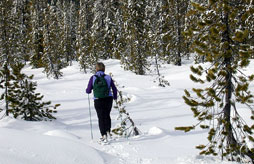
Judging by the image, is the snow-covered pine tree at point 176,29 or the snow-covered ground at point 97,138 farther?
the snow-covered pine tree at point 176,29

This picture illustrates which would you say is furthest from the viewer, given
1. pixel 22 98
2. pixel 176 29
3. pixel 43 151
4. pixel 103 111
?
pixel 176 29

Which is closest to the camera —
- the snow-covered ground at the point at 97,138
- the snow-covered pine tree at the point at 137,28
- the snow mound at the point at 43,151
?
the snow mound at the point at 43,151

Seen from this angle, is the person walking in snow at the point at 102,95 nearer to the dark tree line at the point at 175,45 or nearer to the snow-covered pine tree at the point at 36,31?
the dark tree line at the point at 175,45

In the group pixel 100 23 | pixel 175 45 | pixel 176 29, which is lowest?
pixel 175 45

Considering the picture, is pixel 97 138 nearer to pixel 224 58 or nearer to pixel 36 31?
pixel 224 58

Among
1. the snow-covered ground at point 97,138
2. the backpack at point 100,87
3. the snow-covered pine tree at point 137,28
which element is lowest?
the snow-covered ground at point 97,138

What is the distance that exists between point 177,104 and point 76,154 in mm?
7408

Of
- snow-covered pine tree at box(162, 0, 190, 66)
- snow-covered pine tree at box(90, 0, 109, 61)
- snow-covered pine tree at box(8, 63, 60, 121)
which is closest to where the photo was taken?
snow-covered pine tree at box(8, 63, 60, 121)

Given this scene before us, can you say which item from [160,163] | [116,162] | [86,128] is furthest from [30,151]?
[86,128]

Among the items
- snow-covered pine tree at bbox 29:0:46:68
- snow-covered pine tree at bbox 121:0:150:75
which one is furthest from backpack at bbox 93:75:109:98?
snow-covered pine tree at bbox 29:0:46:68

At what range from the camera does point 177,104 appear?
10430mm

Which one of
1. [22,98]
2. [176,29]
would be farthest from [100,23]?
[22,98]

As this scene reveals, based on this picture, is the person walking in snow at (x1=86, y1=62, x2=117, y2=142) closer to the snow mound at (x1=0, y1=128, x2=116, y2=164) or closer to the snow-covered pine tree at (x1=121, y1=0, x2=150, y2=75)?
the snow mound at (x1=0, y1=128, x2=116, y2=164)

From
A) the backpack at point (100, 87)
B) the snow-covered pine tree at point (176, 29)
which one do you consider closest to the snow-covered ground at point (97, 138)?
the backpack at point (100, 87)
